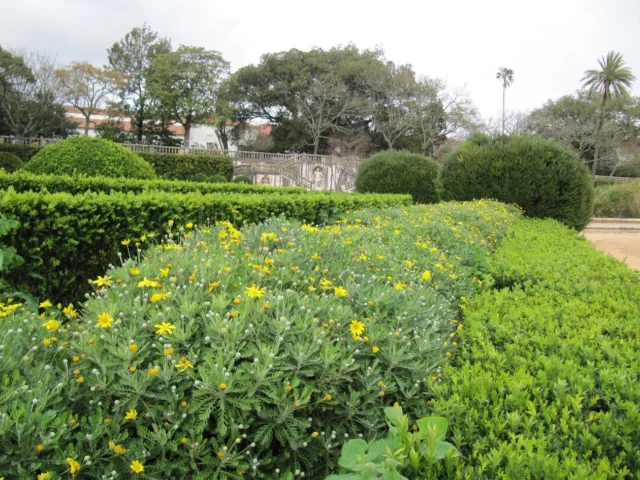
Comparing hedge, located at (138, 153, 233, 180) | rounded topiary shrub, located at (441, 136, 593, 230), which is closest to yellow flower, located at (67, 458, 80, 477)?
rounded topiary shrub, located at (441, 136, 593, 230)

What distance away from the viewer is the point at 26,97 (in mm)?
35438

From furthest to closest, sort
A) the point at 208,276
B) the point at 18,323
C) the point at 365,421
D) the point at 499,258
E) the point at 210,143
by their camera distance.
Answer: the point at 210,143, the point at 499,258, the point at 208,276, the point at 18,323, the point at 365,421

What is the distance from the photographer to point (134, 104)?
133 ft

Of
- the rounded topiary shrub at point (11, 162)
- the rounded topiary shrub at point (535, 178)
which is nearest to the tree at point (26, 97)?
the rounded topiary shrub at point (11, 162)

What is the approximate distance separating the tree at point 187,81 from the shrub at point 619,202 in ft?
96.7

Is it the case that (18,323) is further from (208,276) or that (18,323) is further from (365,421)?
(365,421)

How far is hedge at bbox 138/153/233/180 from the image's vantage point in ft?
83.8

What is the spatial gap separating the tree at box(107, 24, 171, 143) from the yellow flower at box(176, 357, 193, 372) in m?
41.2

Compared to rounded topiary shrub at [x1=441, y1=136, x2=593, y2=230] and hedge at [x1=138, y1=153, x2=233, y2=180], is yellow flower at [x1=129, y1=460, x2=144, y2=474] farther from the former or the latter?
hedge at [x1=138, y1=153, x2=233, y2=180]

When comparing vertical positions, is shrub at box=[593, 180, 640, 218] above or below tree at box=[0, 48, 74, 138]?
A: below

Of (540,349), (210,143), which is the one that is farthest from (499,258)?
(210,143)

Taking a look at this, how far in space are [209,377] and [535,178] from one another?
11.5 m

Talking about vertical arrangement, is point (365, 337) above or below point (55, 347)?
above

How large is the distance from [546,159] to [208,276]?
1127 centimetres
